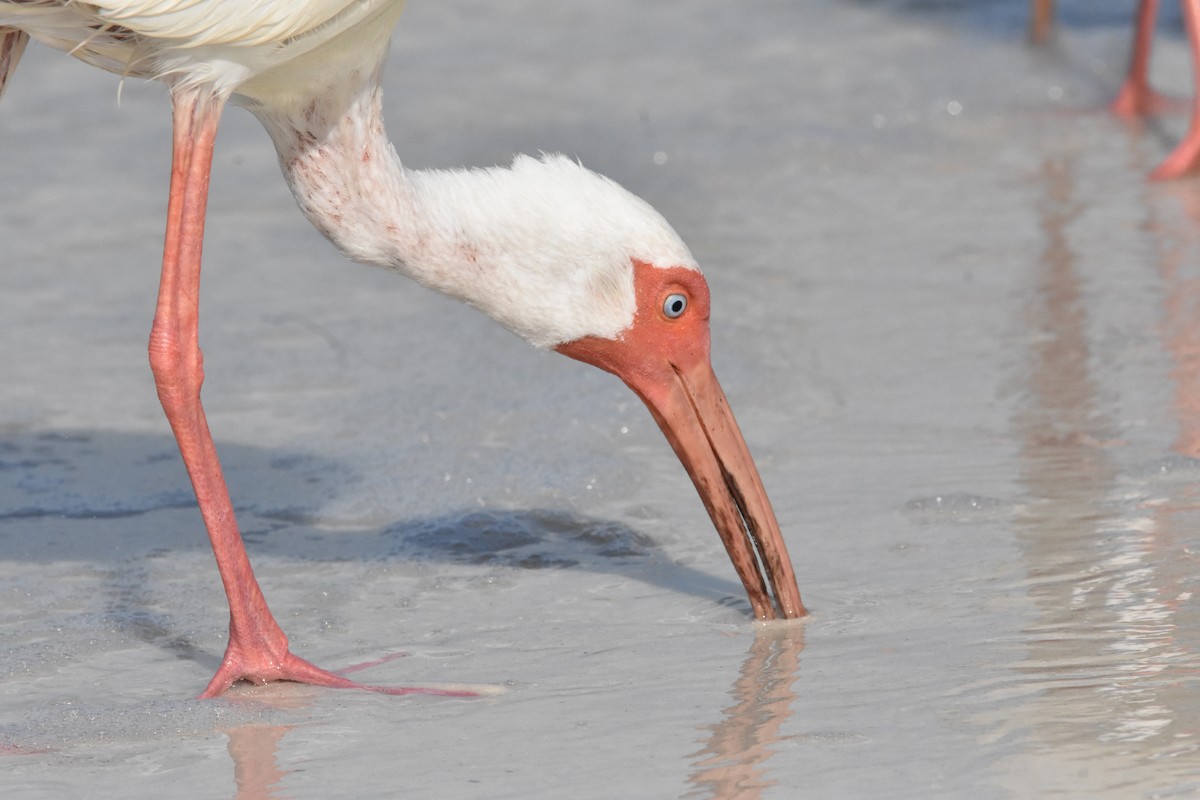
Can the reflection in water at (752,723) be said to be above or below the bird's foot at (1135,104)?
below

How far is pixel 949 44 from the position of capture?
11.8 meters

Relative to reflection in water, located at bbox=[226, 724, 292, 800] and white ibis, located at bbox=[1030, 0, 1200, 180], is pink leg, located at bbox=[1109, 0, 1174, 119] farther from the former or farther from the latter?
reflection in water, located at bbox=[226, 724, 292, 800]

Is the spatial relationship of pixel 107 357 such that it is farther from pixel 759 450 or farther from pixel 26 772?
pixel 26 772

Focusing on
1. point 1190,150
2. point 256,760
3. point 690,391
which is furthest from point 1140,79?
point 256,760

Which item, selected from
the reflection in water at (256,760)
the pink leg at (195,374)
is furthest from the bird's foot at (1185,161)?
the reflection in water at (256,760)

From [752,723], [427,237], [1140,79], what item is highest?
[427,237]

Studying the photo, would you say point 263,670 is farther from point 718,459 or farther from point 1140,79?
point 1140,79

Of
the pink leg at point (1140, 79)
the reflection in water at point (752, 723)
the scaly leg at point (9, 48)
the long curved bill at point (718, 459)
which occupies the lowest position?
the reflection in water at point (752, 723)

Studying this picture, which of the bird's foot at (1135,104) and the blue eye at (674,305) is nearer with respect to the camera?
the blue eye at (674,305)

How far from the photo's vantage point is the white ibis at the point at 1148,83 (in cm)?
873

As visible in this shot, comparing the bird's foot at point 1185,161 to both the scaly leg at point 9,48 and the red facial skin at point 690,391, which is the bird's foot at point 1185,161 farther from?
the scaly leg at point 9,48

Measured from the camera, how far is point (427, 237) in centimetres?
480

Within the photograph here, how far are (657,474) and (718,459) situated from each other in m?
1.10

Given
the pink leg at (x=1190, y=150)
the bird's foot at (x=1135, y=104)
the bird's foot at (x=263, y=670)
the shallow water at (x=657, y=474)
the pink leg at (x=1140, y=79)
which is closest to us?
the shallow water at (x=657, y=474)
